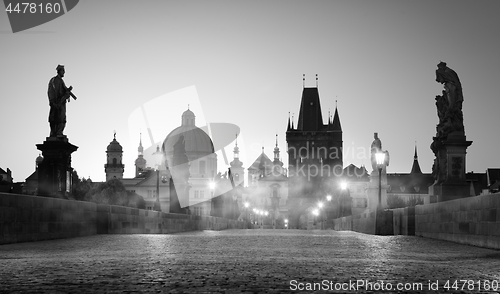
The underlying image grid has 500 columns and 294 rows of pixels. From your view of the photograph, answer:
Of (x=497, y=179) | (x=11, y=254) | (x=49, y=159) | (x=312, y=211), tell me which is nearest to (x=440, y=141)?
(x=49, y=159)

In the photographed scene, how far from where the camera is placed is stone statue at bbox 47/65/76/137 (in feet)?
70.2

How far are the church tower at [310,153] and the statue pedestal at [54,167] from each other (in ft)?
485

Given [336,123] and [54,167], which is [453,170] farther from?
[336,123]

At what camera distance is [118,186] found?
13725 centimetres

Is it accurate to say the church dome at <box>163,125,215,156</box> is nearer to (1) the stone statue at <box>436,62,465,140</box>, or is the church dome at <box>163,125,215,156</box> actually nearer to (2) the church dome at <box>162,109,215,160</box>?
(2) the church dome at <box>162,109,215,160</box>

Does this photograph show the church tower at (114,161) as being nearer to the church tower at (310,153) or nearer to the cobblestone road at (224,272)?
the church tower at (310,153)

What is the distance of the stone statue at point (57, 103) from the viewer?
21406mm

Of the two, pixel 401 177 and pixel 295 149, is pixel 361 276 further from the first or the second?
pixel 401 177

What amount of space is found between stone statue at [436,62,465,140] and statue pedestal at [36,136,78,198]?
10.6 m

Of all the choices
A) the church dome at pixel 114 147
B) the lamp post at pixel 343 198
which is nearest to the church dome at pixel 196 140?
the church dome at pixel 114 147

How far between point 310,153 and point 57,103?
151 meters

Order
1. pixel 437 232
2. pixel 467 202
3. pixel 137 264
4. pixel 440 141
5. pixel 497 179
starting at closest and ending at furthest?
pixel 137 264 → pixel 467 202 → pixel 437 232 → pixel 440 141 → pixel 497 179

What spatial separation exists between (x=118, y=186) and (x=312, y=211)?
4979 cm

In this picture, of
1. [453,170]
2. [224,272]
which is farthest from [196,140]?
[224,272]
